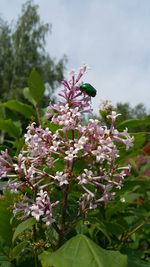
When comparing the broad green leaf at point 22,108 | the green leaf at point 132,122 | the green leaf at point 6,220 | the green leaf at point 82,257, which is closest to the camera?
the green leaf at point 82,257

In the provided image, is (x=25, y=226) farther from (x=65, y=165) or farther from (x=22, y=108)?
(x=22, y=108)

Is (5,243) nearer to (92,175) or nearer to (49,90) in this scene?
(92,175)

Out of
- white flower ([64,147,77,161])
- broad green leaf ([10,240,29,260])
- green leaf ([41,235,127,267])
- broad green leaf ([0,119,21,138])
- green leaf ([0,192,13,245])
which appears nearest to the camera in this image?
green leaf ([41,235,127,267])

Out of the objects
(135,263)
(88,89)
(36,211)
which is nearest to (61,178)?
(36,211)

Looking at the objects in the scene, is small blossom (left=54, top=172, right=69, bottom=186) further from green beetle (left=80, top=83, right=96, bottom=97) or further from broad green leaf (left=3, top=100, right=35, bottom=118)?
broad green leaf (left=3, top=100, right=35, bottom=118)

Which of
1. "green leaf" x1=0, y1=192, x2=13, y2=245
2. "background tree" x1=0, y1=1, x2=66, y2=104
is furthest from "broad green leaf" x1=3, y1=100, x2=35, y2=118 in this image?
"background tree" x1=0, y1=1, x2=66, y2=104

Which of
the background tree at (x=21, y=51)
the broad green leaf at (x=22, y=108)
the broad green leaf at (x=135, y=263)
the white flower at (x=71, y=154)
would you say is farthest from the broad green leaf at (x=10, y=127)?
the background tree at (x=21, y=51)

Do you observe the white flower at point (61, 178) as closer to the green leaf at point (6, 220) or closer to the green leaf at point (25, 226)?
the green leaf at point (25, 226)
